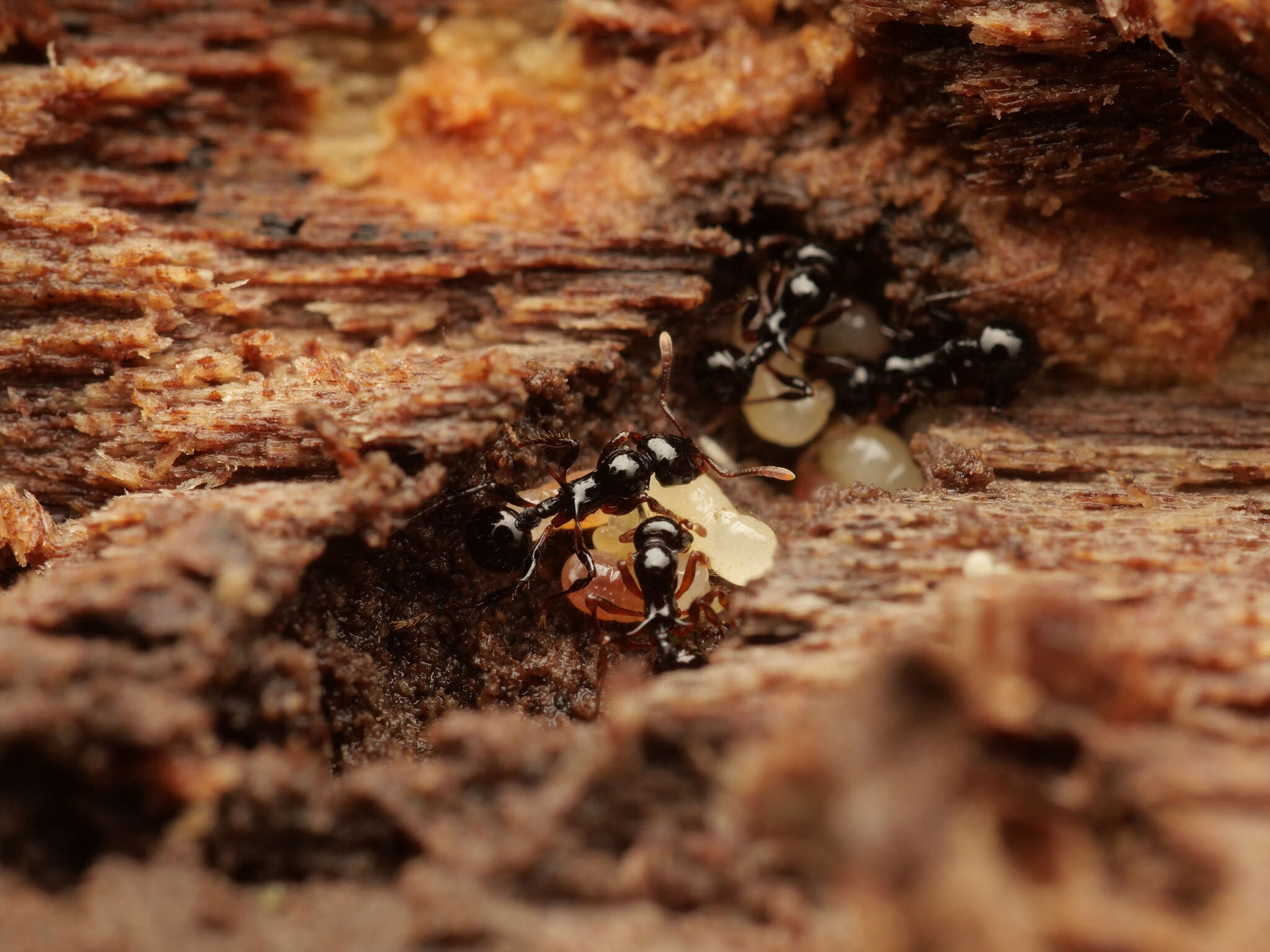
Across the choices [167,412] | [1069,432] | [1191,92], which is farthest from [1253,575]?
[167,412]

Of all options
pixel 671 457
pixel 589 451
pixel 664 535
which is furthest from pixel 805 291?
pixel 664 535

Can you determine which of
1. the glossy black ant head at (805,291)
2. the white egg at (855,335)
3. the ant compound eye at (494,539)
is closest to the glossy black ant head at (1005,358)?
the white egg at (855,335)

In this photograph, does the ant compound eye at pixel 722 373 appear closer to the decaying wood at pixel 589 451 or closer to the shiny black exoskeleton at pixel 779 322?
the shiny black exoskeleton at pixel 779 322

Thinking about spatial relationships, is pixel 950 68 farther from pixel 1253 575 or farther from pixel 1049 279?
pixel 1253 575

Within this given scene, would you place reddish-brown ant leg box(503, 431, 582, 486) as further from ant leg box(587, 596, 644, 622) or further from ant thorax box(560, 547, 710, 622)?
ant leg box(587, 596, 644, 622)

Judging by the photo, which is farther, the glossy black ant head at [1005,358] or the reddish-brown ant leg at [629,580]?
the glossy black ant head at [1005,358]

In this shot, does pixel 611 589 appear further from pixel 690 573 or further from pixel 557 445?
pixel 557 445

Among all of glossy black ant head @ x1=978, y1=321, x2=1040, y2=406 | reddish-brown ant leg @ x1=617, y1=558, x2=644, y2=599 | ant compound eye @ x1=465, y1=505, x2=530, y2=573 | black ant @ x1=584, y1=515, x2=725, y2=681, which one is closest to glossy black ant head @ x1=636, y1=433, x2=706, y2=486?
black ant @ x1=584, y1=515, x2=725, y2=681

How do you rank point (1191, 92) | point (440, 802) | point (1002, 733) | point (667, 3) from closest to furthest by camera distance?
point (1002, 733) → point (440, 802) → point (1191, 92) → point (667, 3)
